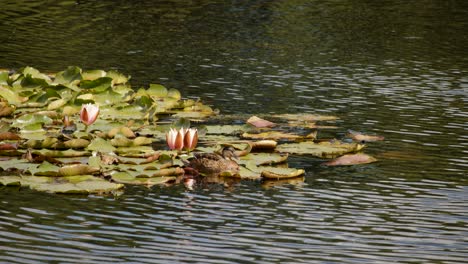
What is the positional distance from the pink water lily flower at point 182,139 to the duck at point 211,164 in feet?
0.39

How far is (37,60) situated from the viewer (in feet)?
44.7

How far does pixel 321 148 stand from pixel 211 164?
115cm

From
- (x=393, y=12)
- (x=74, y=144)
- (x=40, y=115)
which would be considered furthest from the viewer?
(x=393, y=12)

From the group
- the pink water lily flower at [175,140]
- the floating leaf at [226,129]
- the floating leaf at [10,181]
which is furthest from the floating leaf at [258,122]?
the floating leaf at [10,181]

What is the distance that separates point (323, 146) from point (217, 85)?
3393mm

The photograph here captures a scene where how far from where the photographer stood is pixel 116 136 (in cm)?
908

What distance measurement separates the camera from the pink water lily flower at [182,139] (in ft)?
27.7

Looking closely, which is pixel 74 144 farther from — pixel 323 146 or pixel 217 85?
pixel 217 85

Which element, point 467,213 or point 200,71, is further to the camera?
point 200,71

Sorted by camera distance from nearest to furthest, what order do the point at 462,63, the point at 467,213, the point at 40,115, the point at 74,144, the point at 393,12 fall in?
the point at 467,213 < the point at 74,144 < the point at 40,115 < the point at 462,63 < the point at 393,12

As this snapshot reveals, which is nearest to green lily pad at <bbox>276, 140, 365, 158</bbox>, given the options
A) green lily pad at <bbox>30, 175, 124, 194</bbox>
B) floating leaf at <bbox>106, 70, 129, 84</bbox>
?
green lily pad at <bbox>30, 175, 124, 194</bbox>

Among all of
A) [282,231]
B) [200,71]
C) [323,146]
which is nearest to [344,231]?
[282,231]

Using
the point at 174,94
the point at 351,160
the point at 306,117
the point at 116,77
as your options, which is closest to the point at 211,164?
the point at 351,160

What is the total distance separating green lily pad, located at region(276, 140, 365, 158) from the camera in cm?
899
